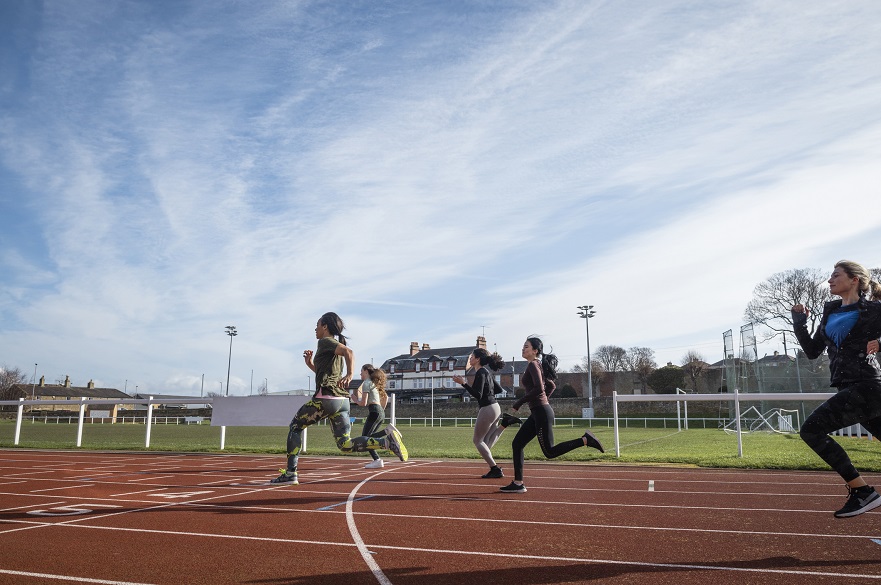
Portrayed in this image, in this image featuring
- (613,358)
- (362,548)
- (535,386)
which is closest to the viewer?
(362,548)

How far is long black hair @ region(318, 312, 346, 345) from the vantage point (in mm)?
8797

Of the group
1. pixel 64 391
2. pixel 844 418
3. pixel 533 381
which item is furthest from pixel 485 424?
pixel 64 391

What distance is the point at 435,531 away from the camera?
19.0ft

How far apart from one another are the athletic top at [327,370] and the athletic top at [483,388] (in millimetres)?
1892

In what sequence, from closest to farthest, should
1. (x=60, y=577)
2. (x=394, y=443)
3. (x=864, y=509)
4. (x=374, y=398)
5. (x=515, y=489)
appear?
1. (x=60, y=577)
2. (x=864, y=509)
3. (x=515, y=489)
4. (x=394, y=443)
5. (x=374, y=398)

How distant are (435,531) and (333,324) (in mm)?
3746

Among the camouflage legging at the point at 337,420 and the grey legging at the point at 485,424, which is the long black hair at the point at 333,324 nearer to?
the camouflage legging at the point at 337,420

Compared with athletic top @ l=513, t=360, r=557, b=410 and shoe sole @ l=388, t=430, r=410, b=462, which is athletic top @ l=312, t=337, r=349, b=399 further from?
athletic top @ l=513, t=360, r=557, b=410

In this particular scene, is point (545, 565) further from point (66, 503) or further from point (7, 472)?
point (7, 472)

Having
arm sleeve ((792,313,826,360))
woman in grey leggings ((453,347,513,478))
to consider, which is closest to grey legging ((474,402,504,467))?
woman in grey leggings ((453,347,513,478))

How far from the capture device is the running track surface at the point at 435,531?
435cm

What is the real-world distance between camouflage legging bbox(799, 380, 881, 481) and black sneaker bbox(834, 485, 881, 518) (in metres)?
0.13

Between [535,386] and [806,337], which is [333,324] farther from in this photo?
[806,337]

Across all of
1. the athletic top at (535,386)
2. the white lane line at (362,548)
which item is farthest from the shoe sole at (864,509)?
the white lane line at (362,548)
